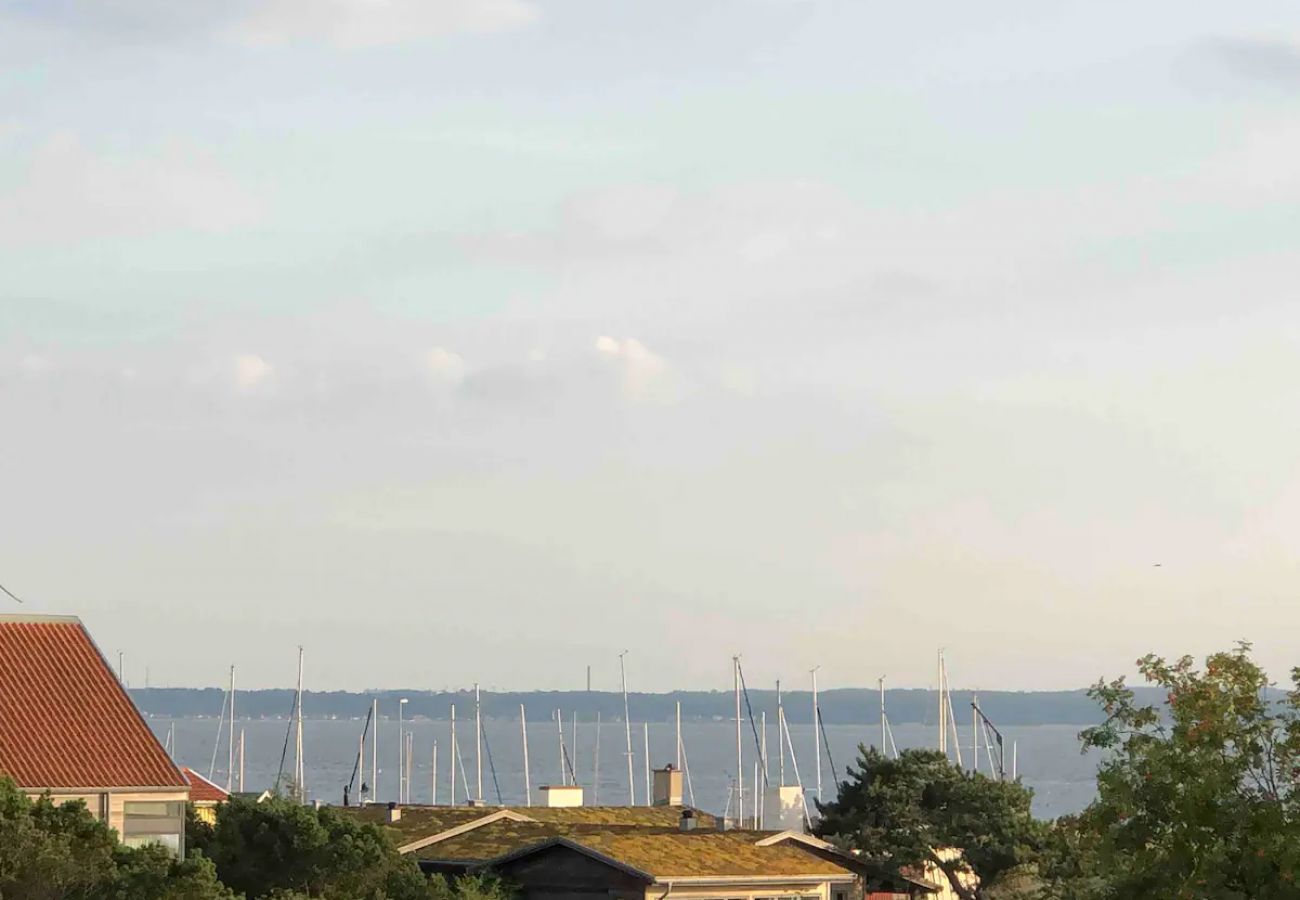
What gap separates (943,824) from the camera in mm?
65562

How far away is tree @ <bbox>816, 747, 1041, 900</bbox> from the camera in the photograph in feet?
212

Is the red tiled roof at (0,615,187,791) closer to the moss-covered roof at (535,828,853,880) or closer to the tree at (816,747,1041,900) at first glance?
the moss-covered roof at (535,828,853,880)

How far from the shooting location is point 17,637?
167 feet

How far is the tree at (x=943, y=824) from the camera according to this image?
2549 inches

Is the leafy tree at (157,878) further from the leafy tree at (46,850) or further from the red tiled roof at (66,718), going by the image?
the red tiled roof at (66,718)

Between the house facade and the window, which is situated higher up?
the house facade

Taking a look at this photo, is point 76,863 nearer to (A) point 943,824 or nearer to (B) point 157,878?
(B) point 157,878

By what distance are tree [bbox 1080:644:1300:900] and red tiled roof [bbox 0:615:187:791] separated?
2232cm

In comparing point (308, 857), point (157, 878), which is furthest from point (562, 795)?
point (157, 878)

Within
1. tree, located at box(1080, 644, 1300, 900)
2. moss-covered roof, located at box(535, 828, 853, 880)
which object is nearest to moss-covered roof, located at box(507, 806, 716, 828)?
moss-covered roof, located at box(535, 828, 853, 880)

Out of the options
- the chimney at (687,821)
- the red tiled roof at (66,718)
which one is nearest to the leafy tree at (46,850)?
the red tiled roof at (66,718)

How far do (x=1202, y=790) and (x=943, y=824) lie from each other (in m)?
31.8

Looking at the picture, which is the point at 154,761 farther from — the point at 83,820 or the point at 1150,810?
the point at 1150,810

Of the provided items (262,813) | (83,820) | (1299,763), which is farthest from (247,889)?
(1299,763)
